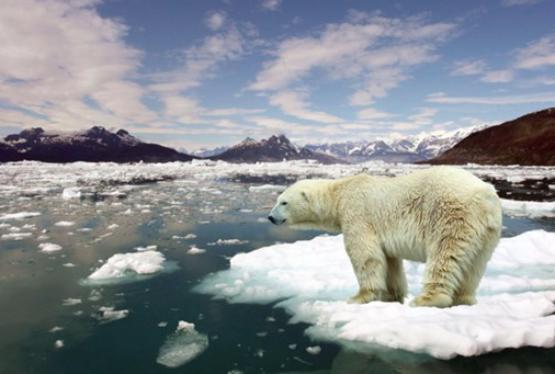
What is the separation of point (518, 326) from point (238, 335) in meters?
2.84

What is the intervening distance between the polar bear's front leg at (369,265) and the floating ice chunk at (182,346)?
186cm

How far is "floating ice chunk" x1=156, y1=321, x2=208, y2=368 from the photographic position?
167 inches

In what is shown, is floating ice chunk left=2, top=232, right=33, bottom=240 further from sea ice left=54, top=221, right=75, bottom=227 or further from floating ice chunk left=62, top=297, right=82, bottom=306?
floating ice chunk left=62, top=297, right=82, bottom=306

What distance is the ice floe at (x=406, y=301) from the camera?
12.9 feet

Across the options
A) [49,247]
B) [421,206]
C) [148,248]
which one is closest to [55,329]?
[421,206]

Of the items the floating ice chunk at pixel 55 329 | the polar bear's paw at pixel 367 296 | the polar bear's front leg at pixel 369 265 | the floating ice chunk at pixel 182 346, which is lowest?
the floating ice chunk at pixel 182 346

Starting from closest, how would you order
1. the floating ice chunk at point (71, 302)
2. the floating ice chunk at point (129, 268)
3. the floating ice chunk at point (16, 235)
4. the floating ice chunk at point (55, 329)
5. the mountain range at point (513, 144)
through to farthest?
the floating ice chunk at point (55, 329) < the floating ice chunk at point (71, 302) < the floating ice chunk at point (129, 268) < the floating ice chunk at point (16, 235) < the mountain range at point (513, 144)

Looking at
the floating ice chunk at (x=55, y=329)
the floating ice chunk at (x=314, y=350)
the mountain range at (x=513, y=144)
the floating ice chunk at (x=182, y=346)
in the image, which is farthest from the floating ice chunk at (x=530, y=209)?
the mountain range at (x=513, y=144)

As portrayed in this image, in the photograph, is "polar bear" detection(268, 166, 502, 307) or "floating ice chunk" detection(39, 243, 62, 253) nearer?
"polar bear" detection(268, 166, 502, 307)

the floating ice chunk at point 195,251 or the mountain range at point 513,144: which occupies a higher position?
the mountain range at point 513,144

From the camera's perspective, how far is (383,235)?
491 centimetres

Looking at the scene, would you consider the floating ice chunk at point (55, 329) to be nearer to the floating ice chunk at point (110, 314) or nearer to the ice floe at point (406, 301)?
the floating ice chunk at point (110, 314)

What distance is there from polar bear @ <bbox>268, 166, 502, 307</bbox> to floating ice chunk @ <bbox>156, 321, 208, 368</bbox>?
70.3 inches

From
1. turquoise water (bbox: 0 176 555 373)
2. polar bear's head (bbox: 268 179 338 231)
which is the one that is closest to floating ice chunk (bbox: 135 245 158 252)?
turquoise water (bbox: 0 176 555 373)
